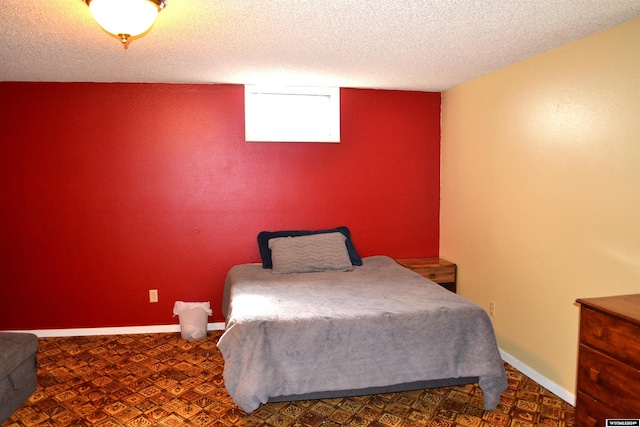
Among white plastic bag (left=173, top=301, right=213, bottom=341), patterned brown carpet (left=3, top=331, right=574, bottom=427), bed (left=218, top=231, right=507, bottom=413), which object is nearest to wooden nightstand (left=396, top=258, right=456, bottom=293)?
patterned brown carpet (left=3, top=331, right=574, bottom=427)

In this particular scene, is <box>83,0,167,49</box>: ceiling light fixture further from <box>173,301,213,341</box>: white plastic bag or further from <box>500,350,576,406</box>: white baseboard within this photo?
<box>500,350,576,406</box>: white baseboard

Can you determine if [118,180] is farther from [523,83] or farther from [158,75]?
[523,83]

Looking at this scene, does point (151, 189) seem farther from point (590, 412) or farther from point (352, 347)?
point (590, 412)

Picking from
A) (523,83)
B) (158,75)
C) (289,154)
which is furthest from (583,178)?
(158,75)

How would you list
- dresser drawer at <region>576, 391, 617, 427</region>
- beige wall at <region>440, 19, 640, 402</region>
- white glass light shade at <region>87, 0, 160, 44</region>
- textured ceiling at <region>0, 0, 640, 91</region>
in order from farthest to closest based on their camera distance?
beige wall at <region>440, 19, 640, 402</region>
textured ceiling at <region>0, 0, 640, 91</region>
dresser drawer at <region>576, 391, 617, 427</region>
white glass light shade at <region>87, 0, 160, 44</region>

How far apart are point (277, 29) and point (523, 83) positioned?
1764 millimetres

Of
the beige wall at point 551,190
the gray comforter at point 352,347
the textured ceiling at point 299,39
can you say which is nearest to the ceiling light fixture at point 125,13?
the textured ceiling at point 299,39

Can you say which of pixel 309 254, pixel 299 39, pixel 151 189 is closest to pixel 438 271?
pixel 309 254

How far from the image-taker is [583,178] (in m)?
2.58

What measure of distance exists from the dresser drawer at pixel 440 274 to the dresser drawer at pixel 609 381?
1846 mm

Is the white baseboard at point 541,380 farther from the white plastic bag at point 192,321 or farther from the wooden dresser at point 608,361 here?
the white plastic bag at point 192,321

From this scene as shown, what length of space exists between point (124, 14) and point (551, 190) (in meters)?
2.58

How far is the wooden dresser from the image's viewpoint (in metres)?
1.81

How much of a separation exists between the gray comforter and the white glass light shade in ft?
5.04
